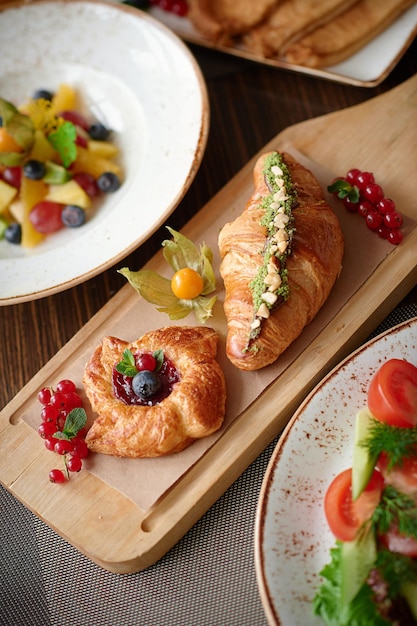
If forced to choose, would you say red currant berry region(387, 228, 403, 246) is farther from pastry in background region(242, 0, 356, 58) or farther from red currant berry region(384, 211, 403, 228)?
pastry in background region(242, 0, 356, 58)

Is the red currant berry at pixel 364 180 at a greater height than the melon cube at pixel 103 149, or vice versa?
the red currant berry at pixel 364 180

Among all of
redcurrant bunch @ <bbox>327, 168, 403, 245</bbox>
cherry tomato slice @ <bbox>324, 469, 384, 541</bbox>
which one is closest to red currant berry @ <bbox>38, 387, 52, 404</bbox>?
cherry tomato slice @ <bbox>324, 469, 384, 541</bbox>

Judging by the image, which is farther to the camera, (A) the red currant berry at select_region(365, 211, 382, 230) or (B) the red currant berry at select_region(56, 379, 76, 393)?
(A) the red currant berry at select_region(365, 211, 382, 230)

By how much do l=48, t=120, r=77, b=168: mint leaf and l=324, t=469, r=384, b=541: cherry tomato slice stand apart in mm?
1822

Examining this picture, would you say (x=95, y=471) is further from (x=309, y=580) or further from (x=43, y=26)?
(x=43, y=26)

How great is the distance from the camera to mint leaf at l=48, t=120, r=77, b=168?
3.03m

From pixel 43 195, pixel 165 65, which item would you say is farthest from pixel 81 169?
pixel 165 65

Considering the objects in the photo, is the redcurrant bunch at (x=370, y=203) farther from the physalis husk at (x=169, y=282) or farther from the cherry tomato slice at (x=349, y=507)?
the cherry tomato slice at (x=349, y=507)

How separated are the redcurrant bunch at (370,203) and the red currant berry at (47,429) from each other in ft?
4.37

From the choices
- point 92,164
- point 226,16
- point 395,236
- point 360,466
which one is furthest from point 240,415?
point 226,16

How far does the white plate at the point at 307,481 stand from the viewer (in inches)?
78.9

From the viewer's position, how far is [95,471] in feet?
7.66

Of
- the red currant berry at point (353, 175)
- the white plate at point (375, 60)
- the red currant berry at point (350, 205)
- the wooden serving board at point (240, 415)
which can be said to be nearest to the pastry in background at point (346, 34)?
the white plate at point (375, 60)

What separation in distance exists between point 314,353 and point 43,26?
208cm
